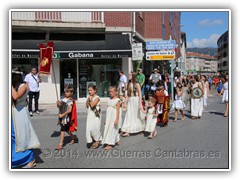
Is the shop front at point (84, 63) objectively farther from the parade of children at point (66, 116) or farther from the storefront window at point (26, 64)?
the parade of children at point (66, 116)

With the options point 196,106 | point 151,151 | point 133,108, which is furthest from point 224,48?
point 151,151

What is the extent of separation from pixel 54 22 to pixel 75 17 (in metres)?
1.06

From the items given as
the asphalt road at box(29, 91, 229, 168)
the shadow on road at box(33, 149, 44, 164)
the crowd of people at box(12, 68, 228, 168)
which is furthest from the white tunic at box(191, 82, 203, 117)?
the shadow on road at box(33, 149, 44, 164)

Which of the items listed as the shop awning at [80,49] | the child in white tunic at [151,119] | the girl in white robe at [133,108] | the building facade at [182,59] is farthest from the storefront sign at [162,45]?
the child in white tunic at [151,119]

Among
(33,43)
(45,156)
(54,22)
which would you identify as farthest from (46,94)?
(45,156)

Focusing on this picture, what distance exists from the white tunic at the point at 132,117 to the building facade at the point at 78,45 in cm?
688

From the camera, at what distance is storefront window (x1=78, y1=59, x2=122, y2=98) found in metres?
16.1

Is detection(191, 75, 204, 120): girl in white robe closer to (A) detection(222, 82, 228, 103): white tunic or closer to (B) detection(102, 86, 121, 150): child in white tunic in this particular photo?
(A) detection(222, 82, 228, 103): white tunic

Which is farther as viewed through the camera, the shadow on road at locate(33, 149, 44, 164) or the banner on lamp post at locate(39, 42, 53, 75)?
the banner on lamp post at locate(39, 42, 53, 75)

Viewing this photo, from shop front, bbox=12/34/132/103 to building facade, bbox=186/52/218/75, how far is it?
3252 inches

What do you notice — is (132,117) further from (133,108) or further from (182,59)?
(182,59)

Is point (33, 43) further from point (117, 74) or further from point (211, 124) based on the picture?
point (211, 124)

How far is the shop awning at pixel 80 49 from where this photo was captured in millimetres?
14492

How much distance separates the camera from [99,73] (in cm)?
1634
